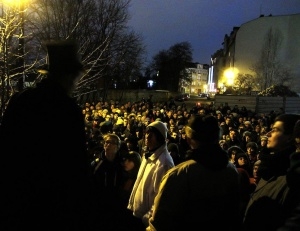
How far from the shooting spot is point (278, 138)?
310cm

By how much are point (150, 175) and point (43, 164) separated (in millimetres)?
2152

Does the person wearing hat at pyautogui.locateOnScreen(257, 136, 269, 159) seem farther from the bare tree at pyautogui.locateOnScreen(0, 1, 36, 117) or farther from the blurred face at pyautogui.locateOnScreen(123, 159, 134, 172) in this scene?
the bare tree at pyautogui.locateOnScreen(0, 1, 36, 117)

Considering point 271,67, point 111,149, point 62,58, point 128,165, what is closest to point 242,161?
point 128,165

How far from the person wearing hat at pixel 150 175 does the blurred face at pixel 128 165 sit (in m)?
1.34

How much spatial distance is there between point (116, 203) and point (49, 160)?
360 centimetres

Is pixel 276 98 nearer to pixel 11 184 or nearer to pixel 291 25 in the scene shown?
pixel 291 25

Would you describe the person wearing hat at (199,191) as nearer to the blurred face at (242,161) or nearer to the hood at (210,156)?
the hood at (210,156)

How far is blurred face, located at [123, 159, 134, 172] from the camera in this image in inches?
211

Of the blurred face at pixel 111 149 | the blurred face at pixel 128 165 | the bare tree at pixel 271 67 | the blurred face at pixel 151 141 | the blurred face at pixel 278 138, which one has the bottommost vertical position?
the blurred face at pixel 128 165

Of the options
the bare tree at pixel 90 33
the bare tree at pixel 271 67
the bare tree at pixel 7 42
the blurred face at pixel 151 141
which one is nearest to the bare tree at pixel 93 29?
the bare tree at pixel 90 33

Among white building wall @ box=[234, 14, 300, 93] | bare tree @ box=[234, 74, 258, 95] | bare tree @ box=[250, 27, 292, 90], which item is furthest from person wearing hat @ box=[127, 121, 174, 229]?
white building wall @ box=[234, 14, 300, 93]

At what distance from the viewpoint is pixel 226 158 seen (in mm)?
2775

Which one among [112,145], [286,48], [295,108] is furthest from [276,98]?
[112,145]

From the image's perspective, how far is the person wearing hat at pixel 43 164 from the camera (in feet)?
5.65
